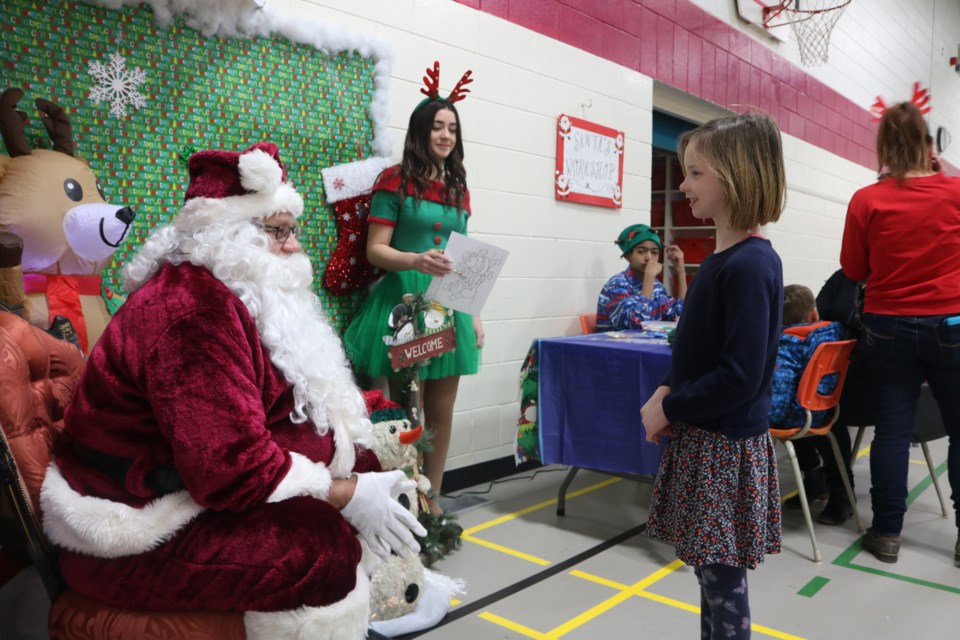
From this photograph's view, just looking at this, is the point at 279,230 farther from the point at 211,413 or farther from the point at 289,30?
the point at 289,30

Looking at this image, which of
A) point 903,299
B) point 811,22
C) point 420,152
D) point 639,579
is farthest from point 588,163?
point 811,22

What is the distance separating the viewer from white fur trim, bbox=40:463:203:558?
1.22 meters

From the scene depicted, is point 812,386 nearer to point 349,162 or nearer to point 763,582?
point 763,582

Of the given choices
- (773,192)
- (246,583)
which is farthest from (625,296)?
(246,583)

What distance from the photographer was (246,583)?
119 cm

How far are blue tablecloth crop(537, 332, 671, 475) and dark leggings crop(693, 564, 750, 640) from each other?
3.44ft

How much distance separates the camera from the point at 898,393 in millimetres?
2541

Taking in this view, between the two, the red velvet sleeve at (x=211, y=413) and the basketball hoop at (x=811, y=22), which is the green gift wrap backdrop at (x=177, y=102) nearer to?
the red velvet sleeve at (x=211, y=413)

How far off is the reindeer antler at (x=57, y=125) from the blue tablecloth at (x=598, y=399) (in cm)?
179

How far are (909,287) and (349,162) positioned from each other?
6.71ft

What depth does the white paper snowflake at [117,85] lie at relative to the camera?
6.48 ft

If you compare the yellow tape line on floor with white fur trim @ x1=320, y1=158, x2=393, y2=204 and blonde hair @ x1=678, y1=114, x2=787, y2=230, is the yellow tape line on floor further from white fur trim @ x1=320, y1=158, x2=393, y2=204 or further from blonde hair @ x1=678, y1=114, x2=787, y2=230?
white fur trim @ x1=320, y1=158, x2=393, y2=204

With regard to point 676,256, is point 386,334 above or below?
below

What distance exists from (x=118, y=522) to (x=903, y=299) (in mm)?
2513
